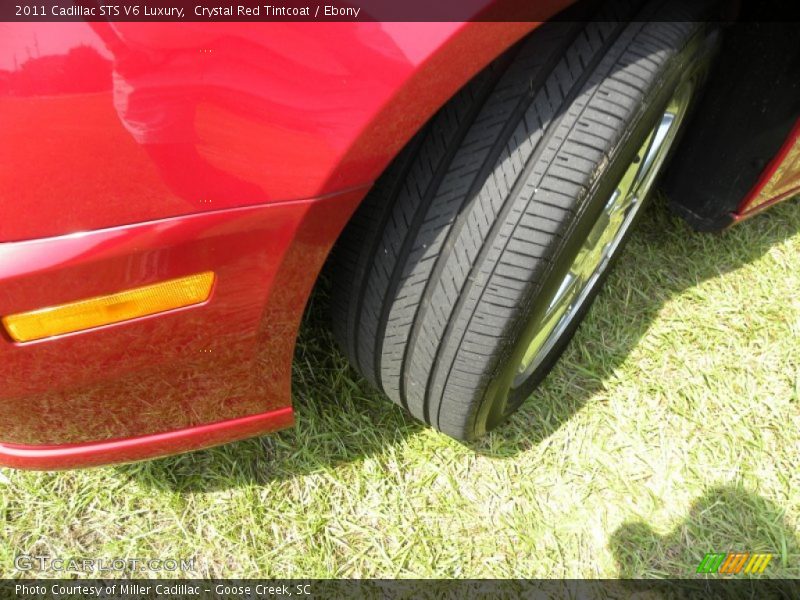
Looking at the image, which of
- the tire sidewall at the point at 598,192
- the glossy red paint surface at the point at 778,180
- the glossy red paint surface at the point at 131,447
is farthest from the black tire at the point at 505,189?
the glossy red paint surface at the point at 778,180

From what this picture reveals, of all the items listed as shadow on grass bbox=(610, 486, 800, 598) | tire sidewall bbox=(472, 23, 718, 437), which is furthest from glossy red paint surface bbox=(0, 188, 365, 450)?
shadow on grass bbox=(610, 486, 800, 598)

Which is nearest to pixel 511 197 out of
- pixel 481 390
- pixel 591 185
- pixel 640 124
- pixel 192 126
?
pixel 591 185

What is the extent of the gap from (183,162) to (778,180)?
5.02ft

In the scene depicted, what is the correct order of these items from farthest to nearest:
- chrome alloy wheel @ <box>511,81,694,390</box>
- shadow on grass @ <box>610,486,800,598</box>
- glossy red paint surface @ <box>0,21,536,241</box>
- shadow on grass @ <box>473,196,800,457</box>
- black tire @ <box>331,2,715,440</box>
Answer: shadow on grass @ <box>473,196,800,457</box> < shadow on grass @ <box>610,486,800,598</box> < chrome alloy wheel @ <box>511,81,694,390</box> < black tire @ <box>331,2,715,440</box> < glossy red paint surface @ <box>0,21,536,241</box>

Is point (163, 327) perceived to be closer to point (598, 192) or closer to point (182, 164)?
point (182, 164)

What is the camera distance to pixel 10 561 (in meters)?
1.47

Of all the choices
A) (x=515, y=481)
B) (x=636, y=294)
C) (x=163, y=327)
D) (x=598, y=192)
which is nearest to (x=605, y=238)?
(x=636, y=294)

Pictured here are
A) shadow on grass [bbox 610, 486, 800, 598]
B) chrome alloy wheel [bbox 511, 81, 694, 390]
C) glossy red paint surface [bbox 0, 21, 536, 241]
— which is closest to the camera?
glossy red paint surface [bbox 0, 21, 536, 241]

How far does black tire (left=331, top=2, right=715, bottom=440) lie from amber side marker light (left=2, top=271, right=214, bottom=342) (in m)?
0.36

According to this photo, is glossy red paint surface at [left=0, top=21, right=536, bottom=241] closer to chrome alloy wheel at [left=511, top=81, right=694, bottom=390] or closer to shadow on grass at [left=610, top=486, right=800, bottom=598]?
chrome alloy wheel at [left=511, top=81, right=694, bottom=390]

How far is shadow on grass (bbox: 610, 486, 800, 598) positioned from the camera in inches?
63.9

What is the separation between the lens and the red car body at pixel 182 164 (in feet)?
2.55

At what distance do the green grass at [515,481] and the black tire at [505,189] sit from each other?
473 mm

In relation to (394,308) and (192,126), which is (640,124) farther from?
(192,126)
